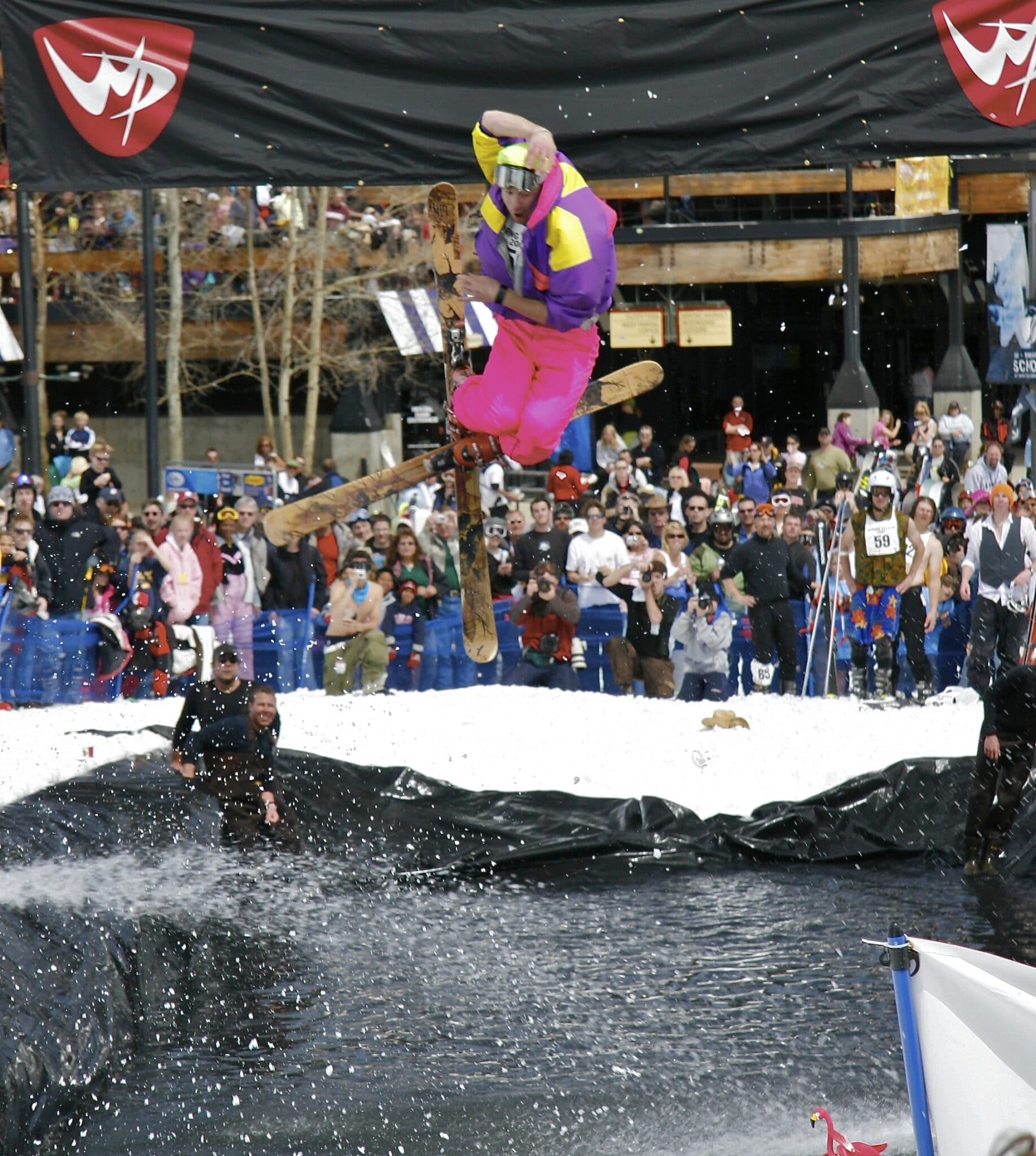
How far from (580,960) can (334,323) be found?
14460mm

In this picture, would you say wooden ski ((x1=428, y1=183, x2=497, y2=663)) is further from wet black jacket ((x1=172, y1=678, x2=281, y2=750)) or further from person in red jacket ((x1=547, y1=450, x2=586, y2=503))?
person in red jacket ((x1=547, y1=450, x2=586, y2=503))

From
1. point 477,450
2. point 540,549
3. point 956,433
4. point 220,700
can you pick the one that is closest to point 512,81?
point 477,450

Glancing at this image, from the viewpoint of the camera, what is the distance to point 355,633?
10.4 metres

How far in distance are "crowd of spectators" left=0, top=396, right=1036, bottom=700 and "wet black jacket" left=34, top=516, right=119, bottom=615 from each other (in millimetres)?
12

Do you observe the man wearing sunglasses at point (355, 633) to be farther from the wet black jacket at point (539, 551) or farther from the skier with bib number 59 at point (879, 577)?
the skier with bib number 59 at point (879, 577)

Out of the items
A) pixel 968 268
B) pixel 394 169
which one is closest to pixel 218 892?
pixel 394 169

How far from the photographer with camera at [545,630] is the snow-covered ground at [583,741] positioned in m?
0.60

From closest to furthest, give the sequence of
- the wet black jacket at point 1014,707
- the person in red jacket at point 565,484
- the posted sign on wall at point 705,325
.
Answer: the wet black jacket at point 1014,707
the person in red jacket at point 565,484
the posted sign on wall at point 705,325

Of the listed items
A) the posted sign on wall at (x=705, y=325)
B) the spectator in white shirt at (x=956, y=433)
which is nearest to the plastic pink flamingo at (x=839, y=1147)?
the spectator in white shirt at (x=956, y=433)

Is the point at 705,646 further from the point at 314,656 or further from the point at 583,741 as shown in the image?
the point at 314,656

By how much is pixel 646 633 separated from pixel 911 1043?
23.6 ft

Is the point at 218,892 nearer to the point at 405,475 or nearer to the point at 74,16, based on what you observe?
the point at 405,475

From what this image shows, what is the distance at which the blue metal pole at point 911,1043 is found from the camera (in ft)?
10.1

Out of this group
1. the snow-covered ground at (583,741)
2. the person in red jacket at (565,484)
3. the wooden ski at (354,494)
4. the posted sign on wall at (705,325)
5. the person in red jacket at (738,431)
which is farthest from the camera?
the posted sign on wall at (705,325)
